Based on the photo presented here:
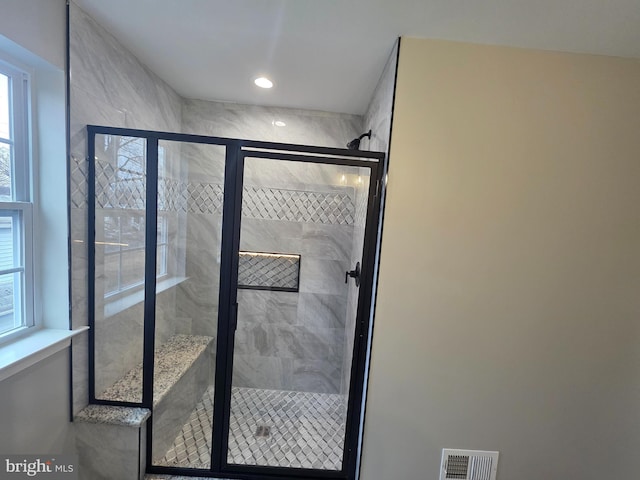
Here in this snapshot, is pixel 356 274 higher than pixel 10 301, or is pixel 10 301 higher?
pixel 356 274

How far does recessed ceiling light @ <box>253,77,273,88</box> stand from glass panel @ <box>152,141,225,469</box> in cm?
60

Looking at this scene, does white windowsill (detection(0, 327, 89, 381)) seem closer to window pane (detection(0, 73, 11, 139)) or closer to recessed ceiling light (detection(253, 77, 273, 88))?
window pane (detection(0, 73, 11, 139))

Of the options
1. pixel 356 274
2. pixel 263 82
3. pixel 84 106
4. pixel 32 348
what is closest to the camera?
pixel 32 348

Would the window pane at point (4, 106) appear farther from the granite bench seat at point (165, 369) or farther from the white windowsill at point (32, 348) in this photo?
the granite bench seat at point (165, 369)

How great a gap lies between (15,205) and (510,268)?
2.34 metres

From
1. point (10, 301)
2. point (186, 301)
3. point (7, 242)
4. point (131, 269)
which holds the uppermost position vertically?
point (7, 242)

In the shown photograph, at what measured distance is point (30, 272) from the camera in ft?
3.90

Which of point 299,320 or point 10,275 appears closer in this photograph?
point 10,275

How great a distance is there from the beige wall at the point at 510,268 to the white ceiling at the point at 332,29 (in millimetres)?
94

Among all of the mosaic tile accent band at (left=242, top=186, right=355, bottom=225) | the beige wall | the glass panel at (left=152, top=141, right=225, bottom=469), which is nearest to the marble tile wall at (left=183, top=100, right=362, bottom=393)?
the mosaic tile accent band at (left=242, top=186, right=355, bottom=225)

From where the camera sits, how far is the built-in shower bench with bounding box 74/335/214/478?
4.31ft

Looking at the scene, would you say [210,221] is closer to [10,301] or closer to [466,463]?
[10,301]

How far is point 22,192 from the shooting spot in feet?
3.80

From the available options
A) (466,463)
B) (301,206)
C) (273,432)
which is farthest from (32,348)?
(466,463)
